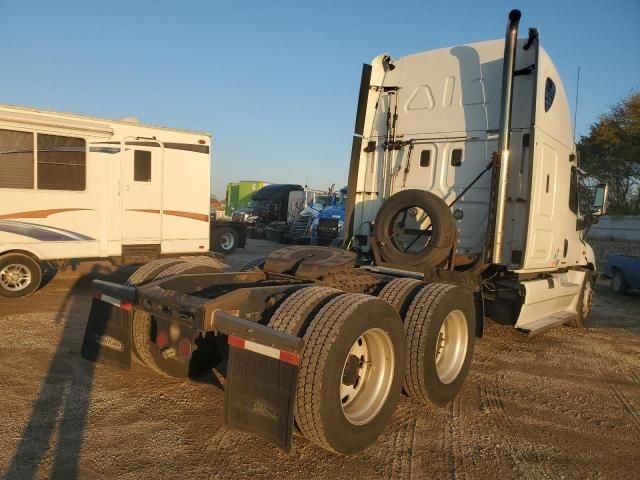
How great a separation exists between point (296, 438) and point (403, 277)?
2293 mm

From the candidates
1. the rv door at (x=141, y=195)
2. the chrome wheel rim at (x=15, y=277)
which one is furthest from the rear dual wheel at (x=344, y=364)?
the rv door at (x=141, y=195)

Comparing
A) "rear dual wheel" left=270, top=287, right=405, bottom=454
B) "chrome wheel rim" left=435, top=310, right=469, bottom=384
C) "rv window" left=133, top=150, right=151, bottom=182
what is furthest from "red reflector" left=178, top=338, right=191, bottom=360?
"rv window" left=133, top=150, right=151, bottom=182

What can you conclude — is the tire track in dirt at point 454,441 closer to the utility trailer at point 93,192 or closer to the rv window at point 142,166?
the utility trailer at point 93,192

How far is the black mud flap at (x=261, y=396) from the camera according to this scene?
2.96 metres

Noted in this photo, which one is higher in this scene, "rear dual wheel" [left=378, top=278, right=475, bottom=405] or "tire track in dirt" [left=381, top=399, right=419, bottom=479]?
"rear dual wheel" [left=378, top=278, right=475, bottom=405]

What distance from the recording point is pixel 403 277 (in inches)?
212

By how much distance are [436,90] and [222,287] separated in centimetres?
389

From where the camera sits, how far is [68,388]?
4.29 metres

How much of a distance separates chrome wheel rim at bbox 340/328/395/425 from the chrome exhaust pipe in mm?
2764

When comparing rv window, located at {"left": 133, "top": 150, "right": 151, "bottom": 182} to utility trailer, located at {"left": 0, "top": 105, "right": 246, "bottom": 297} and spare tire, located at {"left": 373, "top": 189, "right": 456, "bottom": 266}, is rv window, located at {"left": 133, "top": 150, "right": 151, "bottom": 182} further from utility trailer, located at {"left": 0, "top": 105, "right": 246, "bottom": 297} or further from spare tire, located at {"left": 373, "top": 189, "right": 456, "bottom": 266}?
spare tire, located at {"left": 373, "top": 189, "right": 456, "bottom": 266}

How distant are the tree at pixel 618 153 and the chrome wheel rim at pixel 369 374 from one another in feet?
81.1

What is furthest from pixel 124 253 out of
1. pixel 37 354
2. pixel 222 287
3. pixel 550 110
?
pixel 550 110

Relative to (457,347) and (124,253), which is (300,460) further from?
(124,253)

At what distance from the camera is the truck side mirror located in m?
7.84
